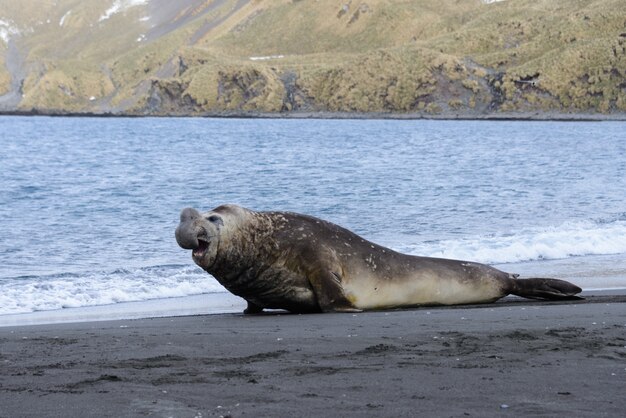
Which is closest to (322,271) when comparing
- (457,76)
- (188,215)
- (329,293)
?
(329,293)

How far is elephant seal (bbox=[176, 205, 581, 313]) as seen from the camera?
30.2 ft

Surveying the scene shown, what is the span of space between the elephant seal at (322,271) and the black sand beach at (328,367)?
921mm

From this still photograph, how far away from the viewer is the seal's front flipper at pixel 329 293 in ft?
30.5

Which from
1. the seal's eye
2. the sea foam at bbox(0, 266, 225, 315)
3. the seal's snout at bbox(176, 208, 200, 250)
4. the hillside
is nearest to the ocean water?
the sea foam at bbox(0, 266, 225, 315)

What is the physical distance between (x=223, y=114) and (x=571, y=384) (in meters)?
149

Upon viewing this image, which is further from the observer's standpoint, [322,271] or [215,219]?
[322,271]

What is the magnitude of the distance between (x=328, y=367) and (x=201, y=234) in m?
3.30

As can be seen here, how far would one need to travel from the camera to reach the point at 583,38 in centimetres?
14075

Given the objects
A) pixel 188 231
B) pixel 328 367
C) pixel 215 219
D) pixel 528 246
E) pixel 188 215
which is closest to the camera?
pixel 328 367

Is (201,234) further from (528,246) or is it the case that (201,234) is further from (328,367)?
(528,246)

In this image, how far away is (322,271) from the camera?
935cm

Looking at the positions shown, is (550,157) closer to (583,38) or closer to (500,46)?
(583,38)

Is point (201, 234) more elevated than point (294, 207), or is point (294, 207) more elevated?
point (201, 234)

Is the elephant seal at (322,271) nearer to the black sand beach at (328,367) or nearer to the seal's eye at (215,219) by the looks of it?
the seal's eye at (215,219)
